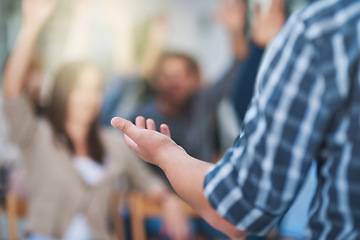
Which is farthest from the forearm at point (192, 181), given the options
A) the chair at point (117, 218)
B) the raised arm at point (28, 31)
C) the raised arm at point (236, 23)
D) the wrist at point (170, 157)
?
the raised arm at point (236, 23)

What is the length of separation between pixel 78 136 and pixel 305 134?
176 centimetres

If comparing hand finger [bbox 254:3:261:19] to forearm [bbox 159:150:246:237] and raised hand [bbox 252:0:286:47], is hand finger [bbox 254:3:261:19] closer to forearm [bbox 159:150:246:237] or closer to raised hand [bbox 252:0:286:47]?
raised hand [bbox 252:0:286:47]

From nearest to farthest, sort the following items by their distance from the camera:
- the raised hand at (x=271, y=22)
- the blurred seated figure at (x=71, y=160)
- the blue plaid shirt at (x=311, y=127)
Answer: the blue plaid shirt at (x=311, y=127), the raised hand at (x=271, y=22), the blurred seated figure at (x=71, y=160)

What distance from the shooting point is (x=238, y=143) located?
0.39 metres

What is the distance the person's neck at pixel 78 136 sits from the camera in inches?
78.7

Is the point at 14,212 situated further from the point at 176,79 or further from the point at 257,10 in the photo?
the point at 257,10

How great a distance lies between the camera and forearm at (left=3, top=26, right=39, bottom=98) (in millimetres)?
1926

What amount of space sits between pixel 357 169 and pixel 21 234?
1920 mm

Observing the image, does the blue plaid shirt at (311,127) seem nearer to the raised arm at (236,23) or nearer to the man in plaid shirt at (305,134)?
the man in plaid shirt at (305,134)

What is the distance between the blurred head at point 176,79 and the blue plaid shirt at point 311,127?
6.41 feet

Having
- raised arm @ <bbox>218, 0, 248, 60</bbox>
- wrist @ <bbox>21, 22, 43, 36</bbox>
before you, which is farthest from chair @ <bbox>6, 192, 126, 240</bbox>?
raised arm @ <bbox>218, 0, 248, 60</bbox>

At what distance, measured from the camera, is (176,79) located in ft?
7.64

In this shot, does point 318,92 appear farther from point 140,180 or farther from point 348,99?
point 140,180

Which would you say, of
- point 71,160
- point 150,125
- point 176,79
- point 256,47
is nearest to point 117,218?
point 71,160
